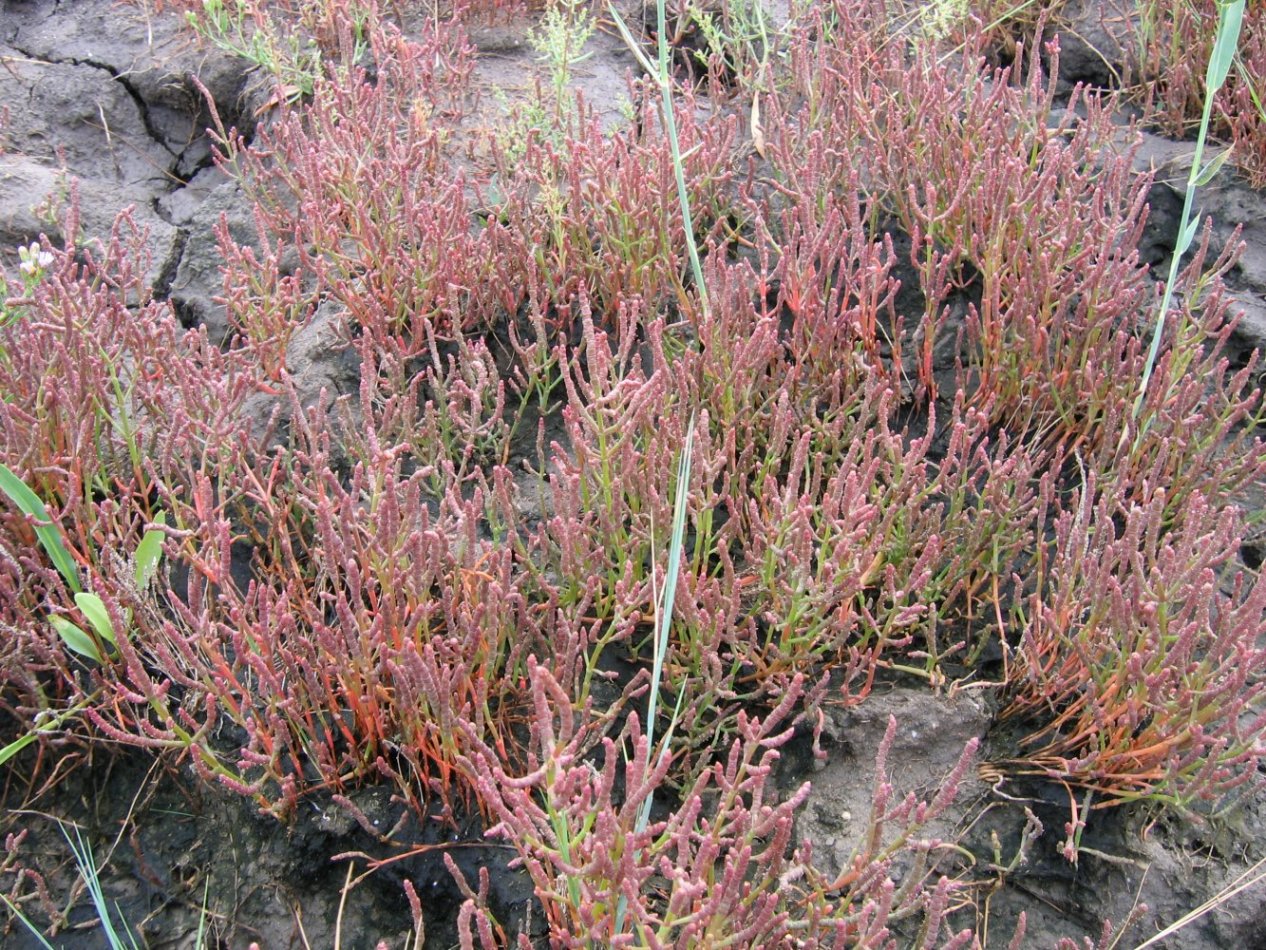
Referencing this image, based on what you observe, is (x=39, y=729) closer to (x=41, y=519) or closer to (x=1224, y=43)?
(x=41, y=519)

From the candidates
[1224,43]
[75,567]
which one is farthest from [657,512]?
[1224,43]

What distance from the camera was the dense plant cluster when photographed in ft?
5.81

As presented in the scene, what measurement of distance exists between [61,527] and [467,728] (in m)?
1.06

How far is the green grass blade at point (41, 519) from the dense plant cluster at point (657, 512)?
2cm

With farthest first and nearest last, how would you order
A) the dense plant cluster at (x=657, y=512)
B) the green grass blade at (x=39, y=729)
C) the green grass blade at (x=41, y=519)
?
1. the green grass blade at (x=41, y=519)
2. the green grass blade at (x=39, y=729)
3. the dense plant cluster at (x=657, y=512)

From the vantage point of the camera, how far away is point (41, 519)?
2.05m

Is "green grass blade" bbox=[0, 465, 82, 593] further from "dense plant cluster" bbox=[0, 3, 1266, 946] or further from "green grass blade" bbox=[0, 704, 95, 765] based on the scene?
"green grass blade" bbox=[0, 704, 95, 765]

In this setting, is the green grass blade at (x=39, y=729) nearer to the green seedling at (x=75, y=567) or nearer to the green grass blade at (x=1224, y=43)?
the green seedling at (x=75, y=567)

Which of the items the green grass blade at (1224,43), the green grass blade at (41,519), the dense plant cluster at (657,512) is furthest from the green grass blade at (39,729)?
the green grass blade at (1224,43)

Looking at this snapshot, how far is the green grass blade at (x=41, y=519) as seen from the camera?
6.64 ft

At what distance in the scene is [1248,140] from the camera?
3250 millimetres

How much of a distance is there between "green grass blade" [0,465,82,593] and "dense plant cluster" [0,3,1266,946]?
0.02m

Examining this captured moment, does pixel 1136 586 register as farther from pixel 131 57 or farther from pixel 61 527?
pixel 131 57

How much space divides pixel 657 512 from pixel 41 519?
1222 mm
